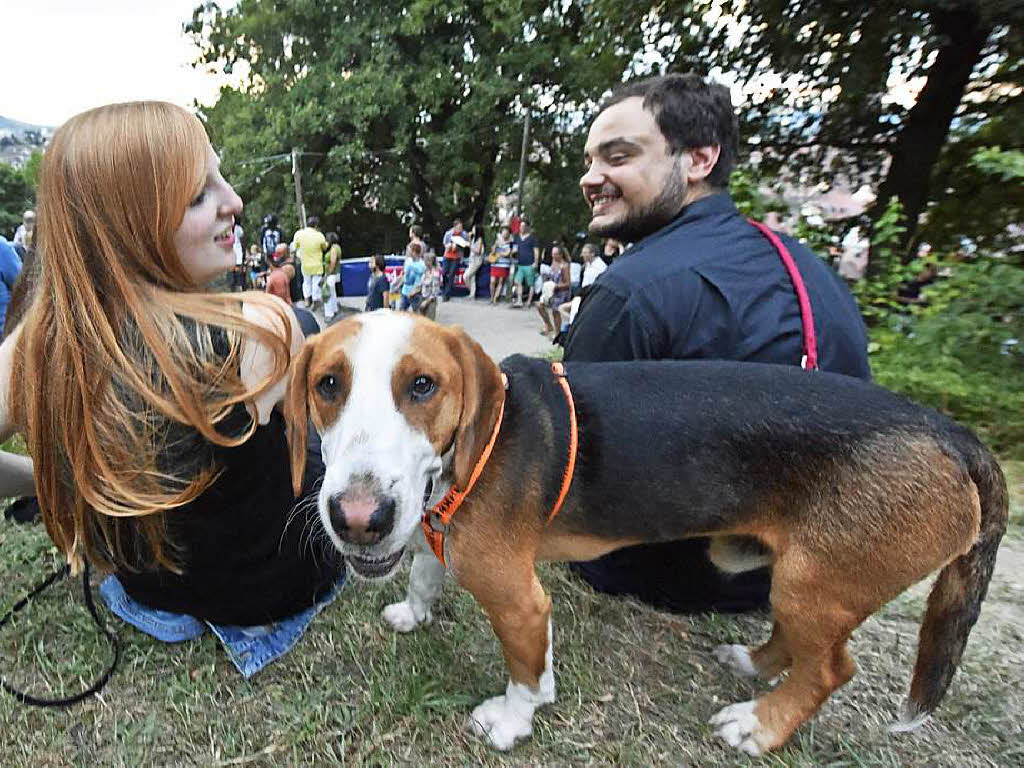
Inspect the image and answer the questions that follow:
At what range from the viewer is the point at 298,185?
72.7ft

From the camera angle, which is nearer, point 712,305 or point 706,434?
point 706,434

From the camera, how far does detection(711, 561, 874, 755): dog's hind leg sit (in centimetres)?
209

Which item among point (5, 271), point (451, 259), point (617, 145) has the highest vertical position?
point (617, 145)

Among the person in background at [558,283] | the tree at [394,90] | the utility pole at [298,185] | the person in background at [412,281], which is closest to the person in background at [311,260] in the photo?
the person in background at [412,281]

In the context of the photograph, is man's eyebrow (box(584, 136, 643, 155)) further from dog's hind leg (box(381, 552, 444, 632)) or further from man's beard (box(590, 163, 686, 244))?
dog's hind leg (box(381, 552, 444, 632))

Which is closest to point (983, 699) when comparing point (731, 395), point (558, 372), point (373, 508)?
point (731, 395)

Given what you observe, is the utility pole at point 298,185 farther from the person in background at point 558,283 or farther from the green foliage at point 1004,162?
the green foliage at point 1004,162

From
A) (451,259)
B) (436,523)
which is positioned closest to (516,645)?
(436,523)

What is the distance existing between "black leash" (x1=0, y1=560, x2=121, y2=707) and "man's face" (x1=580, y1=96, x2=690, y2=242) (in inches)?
110

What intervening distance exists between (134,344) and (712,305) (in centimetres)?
203

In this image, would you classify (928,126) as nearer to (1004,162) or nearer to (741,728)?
(1004,162)

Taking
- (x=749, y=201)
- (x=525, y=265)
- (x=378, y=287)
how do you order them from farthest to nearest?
(x=525, y=265), (x=378, y=287), (x=749, y=201)

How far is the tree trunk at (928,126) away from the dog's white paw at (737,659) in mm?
8327

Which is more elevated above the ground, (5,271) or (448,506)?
(5,271)
